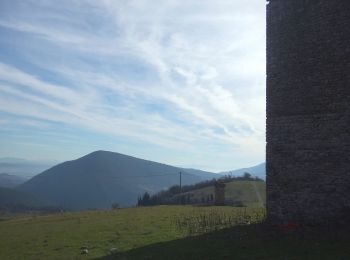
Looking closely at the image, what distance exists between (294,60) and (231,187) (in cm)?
5280

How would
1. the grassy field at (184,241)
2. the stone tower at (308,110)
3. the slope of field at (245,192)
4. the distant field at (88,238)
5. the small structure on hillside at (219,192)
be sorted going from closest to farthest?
the grassy field at (184,241) < the stone tower at (308,110) < the distant field at (88,238) < the small structure on hillside at (219,192) < the slope of field at (245,192)

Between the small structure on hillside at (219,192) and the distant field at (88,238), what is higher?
the small structure on hillside at (219,192)

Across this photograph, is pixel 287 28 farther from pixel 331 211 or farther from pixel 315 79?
pixel 331 211

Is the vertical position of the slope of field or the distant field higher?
the slope of field

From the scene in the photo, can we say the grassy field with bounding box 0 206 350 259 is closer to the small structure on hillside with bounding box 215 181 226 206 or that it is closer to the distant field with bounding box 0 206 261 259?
the distant field with bounding box 0 206 261 259

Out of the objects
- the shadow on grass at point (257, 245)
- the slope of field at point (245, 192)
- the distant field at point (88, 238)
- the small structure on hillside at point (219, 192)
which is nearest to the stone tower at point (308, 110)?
the shadow on grass at point (257, 245)

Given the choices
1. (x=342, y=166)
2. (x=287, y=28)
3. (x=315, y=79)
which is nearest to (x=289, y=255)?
(x=342, y=166)

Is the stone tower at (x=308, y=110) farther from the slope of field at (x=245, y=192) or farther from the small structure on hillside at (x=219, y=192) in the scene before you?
the slope of field at (x=245, y=192)

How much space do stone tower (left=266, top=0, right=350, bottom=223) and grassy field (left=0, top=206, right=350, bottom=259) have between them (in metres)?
1.47

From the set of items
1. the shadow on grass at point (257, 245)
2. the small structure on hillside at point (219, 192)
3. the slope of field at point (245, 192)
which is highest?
the slope of field at point (245, 192)

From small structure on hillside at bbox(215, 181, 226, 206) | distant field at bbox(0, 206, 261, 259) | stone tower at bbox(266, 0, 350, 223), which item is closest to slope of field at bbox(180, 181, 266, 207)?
small structure on hillside at bbox(215, 181, 226, 206)

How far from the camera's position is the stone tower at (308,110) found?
19453mm

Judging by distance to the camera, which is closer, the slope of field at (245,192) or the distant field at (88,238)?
the distant field at (88,238)

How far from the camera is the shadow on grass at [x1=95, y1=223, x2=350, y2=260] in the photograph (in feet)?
50.3
